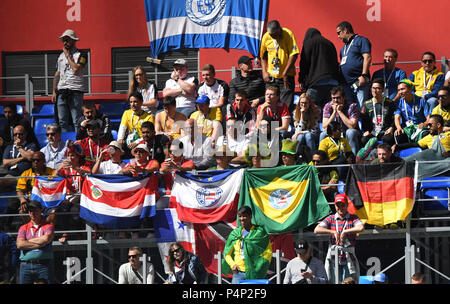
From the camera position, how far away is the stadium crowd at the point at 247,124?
14.6 metres

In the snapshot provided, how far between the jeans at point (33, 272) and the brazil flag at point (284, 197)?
313 centimetres

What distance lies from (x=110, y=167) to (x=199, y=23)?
239 inches

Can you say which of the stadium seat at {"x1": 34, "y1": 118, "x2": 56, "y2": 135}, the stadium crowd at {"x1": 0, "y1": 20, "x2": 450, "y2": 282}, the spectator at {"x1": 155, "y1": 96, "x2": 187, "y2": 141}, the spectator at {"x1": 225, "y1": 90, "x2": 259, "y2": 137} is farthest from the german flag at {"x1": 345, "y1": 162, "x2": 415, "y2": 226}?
the stadium seat at {"x1": 34, "y1": 118, "x2": 56, "y2": 135}

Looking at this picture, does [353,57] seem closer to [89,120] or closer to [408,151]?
[408,151]

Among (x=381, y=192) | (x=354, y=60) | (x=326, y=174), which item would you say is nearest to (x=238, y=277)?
(x=326, y=174)

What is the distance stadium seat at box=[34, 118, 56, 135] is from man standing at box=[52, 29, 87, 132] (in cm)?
106

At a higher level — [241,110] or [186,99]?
[186,99]

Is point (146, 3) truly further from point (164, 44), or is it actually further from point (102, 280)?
point (102, 280)

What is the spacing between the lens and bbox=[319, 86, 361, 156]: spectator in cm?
1502

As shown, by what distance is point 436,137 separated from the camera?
14312 mm

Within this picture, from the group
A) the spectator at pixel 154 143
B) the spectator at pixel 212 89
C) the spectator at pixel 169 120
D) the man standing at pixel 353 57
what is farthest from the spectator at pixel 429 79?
the spectator at pixel 154 143

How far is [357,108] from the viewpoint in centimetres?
1545
